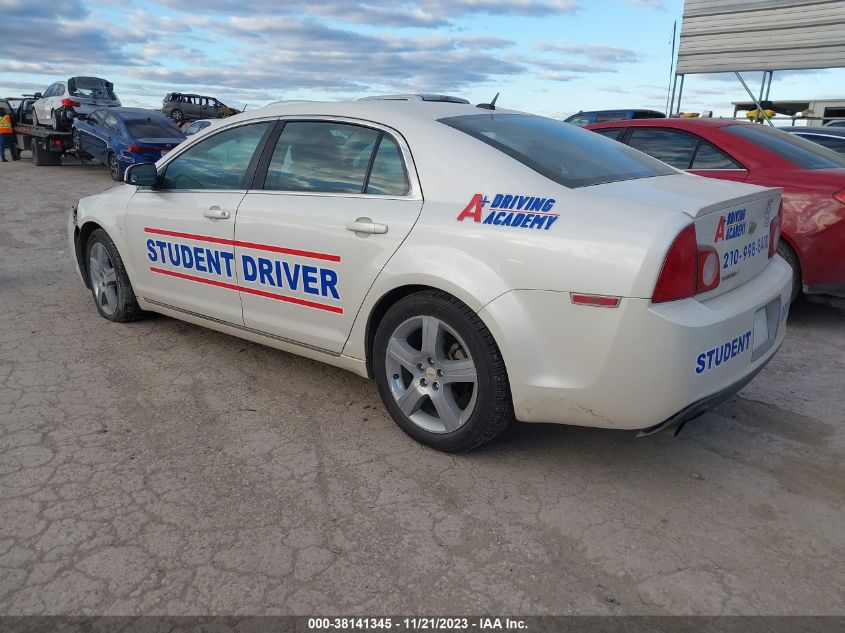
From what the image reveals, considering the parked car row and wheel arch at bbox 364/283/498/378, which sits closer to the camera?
wheel arch at bbox 364/283/498/378

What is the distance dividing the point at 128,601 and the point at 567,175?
7.89 ft

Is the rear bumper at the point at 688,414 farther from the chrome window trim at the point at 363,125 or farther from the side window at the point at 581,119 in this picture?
the side window at the point at 581,119

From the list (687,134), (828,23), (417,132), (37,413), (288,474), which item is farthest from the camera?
(828,23)

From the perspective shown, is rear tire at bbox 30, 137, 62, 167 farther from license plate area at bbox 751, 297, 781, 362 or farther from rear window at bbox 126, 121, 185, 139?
license plate area at bbox 751, 297, 781, 362

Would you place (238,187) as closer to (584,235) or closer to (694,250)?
(584,235)

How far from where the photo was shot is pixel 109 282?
515 cm

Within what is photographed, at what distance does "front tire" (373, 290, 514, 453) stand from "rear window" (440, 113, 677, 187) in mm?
758

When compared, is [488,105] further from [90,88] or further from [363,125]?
[90,88]

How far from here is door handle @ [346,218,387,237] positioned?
3267mm

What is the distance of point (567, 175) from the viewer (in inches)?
122

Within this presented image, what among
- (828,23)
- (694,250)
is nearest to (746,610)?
(694,250)

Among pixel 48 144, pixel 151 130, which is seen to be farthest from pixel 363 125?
pixel 48 144

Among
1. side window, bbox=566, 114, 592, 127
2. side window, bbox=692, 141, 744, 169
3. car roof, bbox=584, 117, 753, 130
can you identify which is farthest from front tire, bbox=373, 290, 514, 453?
side window, bbox=566, 114, 592, 127

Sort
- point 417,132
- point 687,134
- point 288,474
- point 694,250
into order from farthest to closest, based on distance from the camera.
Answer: point 687,134
point 417,132
point 288,474
point 694,250
